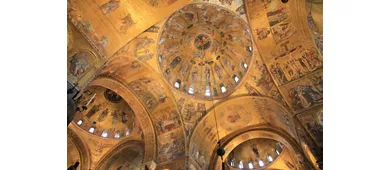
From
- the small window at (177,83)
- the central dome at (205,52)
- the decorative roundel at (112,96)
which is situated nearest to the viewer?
the central dome at (205,52)

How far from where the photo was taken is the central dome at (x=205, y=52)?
15.2 m

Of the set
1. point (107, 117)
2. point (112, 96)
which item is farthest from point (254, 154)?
point (112, 96)

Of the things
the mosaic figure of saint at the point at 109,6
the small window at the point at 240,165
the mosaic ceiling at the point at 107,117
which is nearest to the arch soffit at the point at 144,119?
the mosaic ceiling at the point at 107,117

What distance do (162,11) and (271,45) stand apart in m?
5.46

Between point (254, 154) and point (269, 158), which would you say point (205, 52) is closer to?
point (254, 154)

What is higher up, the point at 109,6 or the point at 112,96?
the point at 112,96

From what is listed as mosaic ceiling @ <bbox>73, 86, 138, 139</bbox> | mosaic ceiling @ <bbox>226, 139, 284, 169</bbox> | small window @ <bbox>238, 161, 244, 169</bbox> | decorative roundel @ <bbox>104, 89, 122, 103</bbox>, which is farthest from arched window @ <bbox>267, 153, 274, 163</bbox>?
decorative roundel @ <bbox>104, 89, 122, 103</bbox>

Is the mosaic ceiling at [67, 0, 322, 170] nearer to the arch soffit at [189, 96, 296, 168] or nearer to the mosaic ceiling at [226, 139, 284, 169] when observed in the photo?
the arch soffit at [189, 96, 296, 168]

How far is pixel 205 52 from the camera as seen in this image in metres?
17.2

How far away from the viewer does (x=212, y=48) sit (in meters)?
17.1

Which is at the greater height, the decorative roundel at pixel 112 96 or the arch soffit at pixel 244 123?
the decorative roundel at pixel 112 96

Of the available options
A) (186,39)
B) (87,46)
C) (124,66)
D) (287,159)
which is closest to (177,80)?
(186,39)

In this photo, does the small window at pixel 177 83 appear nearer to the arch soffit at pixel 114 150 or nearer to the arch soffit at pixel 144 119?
the arch soffit at pixel 144 119
